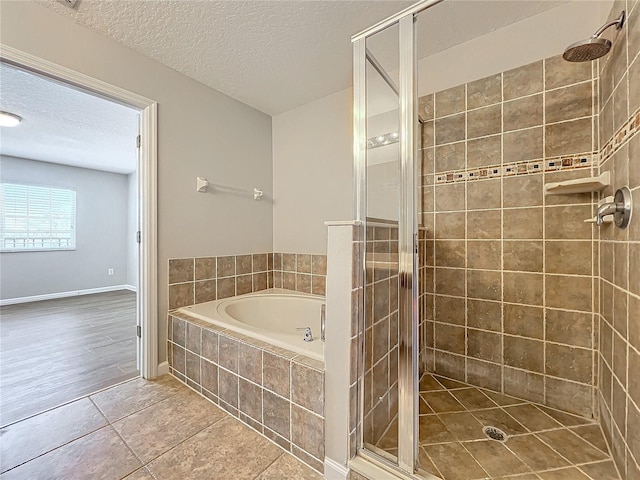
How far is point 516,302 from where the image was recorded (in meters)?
1.70

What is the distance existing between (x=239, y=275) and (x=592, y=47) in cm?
263

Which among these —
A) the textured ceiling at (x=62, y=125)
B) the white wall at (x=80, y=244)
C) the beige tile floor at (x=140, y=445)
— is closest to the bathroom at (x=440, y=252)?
the beige tile floor at (x=140, y=445)

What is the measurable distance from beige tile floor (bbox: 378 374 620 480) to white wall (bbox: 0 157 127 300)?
18.4ft

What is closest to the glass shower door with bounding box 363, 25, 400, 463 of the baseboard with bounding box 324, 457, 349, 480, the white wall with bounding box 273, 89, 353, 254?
the baseboard with bounding box 324, 457, 349, 480

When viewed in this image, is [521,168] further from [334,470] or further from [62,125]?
[62,125]

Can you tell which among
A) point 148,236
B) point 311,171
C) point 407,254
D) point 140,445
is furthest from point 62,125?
point 407,254

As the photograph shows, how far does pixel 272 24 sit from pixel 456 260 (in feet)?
6.30

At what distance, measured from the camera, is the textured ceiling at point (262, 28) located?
1.53 m

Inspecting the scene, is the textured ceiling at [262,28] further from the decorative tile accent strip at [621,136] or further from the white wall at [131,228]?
the white wall at [131,228]

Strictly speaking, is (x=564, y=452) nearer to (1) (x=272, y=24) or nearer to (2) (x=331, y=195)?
(2) (x=331, y=195)

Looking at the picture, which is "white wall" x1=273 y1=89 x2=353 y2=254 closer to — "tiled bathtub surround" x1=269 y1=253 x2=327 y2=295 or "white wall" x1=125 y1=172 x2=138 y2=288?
"tiled bathtub surround" x1=269 y1=253 x2=327 y2=295

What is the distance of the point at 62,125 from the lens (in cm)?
301

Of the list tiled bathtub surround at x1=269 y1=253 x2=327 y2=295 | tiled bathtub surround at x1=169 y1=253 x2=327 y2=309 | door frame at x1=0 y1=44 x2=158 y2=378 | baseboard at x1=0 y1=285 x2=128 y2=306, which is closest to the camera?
door frame at x1=0 y1=44 x2=158 y2=378

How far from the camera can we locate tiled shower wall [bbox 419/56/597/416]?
152 cm
